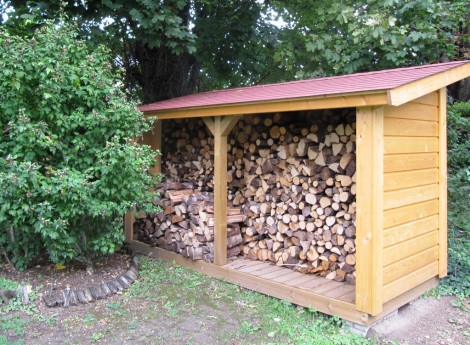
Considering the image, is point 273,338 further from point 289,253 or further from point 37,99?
→ point 37,99

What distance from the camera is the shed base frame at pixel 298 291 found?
355 cm

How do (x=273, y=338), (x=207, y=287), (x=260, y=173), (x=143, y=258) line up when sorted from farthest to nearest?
(x=143, y=258) → (x=260, y=173) → (x=207, y=287) → (x=273, y=338)

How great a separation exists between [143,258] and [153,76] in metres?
3.96

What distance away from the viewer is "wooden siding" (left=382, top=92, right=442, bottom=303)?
11.8 feet

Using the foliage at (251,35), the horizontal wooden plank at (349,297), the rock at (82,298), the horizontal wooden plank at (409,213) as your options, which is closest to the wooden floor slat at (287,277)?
the horizontal wooden plank at (349,297)

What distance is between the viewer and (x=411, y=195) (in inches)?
155

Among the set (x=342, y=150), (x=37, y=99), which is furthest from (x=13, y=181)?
(x=342, y=150)

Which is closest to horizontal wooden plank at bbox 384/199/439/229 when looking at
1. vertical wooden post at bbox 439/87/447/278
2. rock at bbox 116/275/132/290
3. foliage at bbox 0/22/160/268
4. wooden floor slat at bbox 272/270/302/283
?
vertical wooden post at bbox 439/87/447/278

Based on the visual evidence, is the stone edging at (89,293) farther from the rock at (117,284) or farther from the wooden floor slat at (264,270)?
the wooden floor slat at (264,270)

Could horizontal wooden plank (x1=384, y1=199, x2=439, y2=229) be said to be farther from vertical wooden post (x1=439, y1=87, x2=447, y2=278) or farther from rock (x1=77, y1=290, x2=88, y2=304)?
rock (x1=77, y1=290, x2=88, y2=304)

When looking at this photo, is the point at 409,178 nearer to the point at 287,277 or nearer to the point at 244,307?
the point at 287,277

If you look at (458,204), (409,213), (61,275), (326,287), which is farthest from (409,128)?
(61,275)

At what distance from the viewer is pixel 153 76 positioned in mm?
8078

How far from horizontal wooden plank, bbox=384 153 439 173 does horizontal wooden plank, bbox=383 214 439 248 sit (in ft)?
1.70
